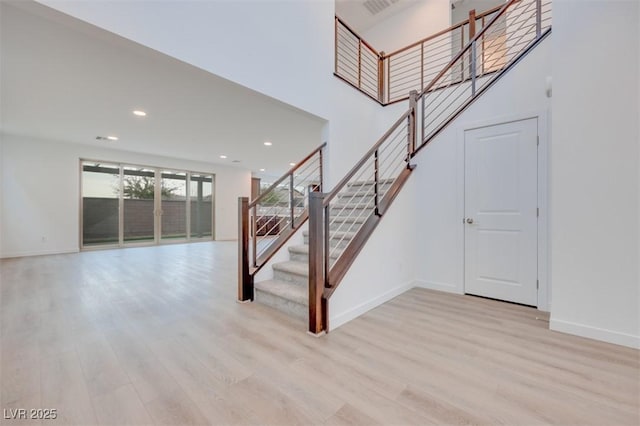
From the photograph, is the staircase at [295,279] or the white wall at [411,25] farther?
the white wall at [411,25]

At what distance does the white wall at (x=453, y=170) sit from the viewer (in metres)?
2.90

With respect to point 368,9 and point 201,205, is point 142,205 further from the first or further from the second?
point 368,9

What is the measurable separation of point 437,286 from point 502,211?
122cm

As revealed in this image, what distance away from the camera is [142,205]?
7.61 m

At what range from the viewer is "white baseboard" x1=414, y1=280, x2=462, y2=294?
333 centimetres

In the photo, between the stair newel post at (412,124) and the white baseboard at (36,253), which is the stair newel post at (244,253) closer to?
the stair newel post at (412,124)

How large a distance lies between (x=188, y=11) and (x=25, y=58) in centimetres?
207

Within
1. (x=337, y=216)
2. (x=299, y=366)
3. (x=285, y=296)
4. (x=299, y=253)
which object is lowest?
(x=299, y=366)

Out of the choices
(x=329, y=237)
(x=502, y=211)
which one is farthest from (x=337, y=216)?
(x=502, y=211)

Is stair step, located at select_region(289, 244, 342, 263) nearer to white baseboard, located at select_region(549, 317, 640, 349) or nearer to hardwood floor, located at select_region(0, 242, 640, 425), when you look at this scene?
hardwood floor, located at select_region(0, 242, 640, 425)

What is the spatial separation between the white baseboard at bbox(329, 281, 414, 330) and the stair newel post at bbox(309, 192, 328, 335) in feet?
0.53

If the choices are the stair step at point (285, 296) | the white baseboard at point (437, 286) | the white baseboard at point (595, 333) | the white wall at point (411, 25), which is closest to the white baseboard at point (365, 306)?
the white baseboard at point (437, 286)

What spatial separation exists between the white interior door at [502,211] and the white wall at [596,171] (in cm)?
62

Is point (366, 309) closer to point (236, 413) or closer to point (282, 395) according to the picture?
point (282, 395)
